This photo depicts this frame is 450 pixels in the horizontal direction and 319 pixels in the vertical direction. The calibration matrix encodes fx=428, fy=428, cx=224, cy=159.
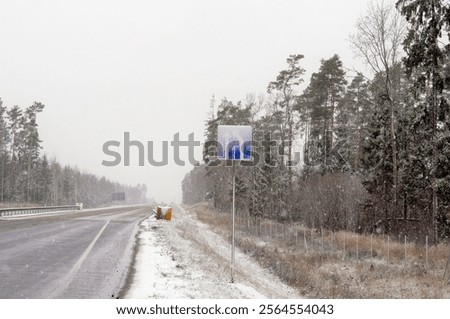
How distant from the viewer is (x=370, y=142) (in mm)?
29766

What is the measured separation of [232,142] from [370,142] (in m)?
22.3

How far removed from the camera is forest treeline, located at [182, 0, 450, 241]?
19922 millimetres

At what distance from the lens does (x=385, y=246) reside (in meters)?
20.5

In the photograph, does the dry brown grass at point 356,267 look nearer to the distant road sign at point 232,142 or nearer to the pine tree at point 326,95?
the distant road sign at point 232,142

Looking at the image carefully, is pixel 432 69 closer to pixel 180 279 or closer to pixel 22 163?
pixel 180 279

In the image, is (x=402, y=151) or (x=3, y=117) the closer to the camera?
(x=402, y=151)

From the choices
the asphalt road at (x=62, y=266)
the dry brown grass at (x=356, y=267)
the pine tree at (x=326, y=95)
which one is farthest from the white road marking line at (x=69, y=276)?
the pine tree at (x=326, y=95)

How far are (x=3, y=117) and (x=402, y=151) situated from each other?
66.8 meters

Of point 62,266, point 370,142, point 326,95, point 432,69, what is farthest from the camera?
point 326,95

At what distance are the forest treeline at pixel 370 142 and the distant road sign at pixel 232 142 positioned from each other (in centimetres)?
1330

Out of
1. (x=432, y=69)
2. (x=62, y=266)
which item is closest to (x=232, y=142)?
(x=62, y=266)

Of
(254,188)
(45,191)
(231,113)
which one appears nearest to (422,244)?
(254,188)

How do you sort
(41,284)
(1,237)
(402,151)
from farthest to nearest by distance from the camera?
(402,151)
(1,237)
(41,284)
